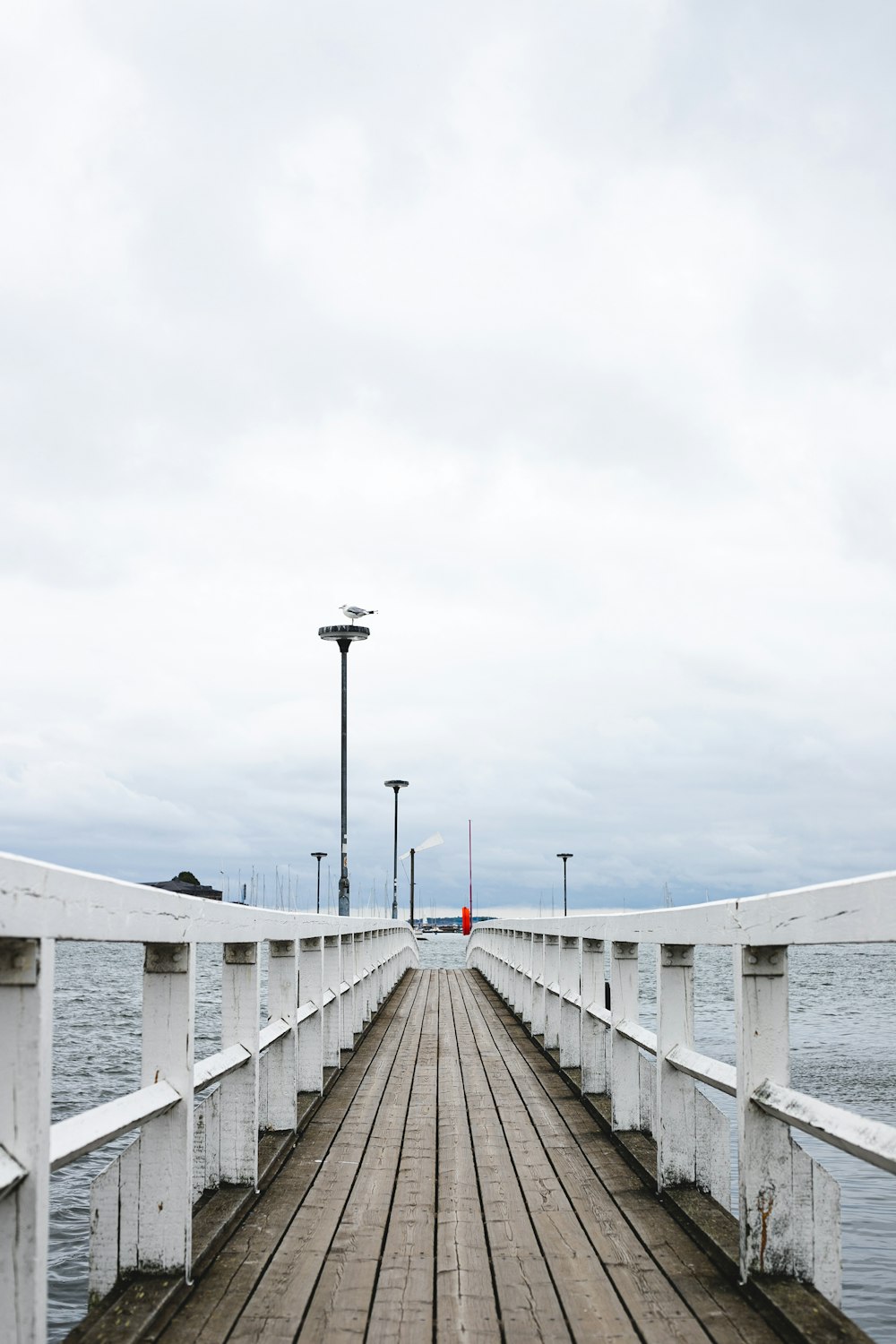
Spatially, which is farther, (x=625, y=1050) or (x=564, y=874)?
(x=564, y=874)

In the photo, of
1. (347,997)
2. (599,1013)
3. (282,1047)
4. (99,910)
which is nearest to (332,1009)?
(347,997)

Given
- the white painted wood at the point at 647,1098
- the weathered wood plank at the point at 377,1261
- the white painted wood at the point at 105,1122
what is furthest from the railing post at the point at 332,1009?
the white painted wood at the point at 105,1122

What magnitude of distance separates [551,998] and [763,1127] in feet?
23.8

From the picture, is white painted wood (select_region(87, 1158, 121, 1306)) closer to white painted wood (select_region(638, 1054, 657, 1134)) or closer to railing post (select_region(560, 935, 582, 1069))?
white painted wood (select_region(638, 1054, 657, 1134))

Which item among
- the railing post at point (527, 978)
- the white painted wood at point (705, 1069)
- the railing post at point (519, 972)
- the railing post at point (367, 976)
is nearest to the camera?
the white painted wood at point (705, 1069)

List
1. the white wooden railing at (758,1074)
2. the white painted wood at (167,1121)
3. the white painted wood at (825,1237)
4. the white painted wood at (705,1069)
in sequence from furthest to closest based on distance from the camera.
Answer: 1. the white painted wood at (705,1069)
2. the white painted wood at (167,1121)
3. the white painted wood at (825,1237)
4. the white wooden railing at (758,1074)

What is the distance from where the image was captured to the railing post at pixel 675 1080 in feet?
16.0

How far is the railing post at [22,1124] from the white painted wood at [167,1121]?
1181 mm

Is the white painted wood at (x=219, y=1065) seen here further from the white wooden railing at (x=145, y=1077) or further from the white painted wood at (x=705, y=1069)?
the white painted wood at (x=705, y=1069)

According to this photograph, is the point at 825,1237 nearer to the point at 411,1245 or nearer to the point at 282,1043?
the point at 411,1245

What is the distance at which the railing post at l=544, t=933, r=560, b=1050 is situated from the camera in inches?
400

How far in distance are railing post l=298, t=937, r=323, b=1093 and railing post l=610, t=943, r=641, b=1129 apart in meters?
1.86

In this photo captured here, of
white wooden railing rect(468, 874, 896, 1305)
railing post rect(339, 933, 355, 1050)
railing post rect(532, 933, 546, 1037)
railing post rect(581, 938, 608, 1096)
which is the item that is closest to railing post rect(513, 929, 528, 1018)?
railing post rect(532, 933, 546, 1037)

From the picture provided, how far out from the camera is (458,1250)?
4562 mm
